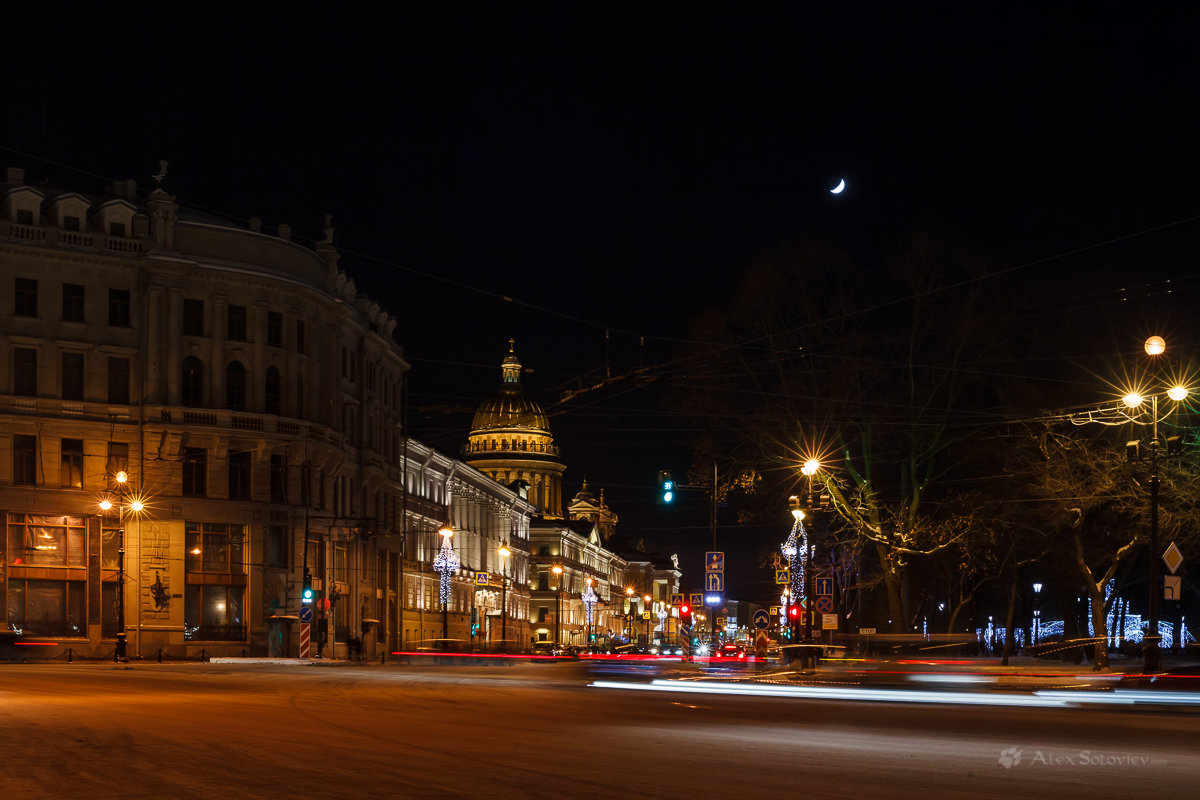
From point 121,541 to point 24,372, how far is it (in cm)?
905

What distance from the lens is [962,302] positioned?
4597cm

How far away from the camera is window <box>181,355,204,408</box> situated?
62.2 metres

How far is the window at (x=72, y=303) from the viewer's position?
59.8 m

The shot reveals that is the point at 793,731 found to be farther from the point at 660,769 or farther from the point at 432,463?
the point at 432,463

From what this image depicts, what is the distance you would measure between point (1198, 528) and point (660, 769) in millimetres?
35892

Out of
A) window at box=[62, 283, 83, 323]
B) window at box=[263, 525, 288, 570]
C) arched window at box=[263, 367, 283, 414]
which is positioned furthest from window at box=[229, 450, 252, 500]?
window at box=[62, 283, 83, 323]

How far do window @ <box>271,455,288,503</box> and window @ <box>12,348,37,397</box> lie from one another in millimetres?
10981

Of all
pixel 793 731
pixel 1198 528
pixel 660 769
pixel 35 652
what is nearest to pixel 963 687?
pixel 1198 528

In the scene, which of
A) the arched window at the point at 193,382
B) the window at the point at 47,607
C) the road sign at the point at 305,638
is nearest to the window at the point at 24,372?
the arched window at the point at 193,382

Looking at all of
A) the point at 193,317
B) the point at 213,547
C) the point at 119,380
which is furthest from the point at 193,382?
the point at 213,547

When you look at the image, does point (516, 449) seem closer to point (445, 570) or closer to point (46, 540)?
point (445, 570)

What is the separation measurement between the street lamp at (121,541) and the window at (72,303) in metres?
7.07

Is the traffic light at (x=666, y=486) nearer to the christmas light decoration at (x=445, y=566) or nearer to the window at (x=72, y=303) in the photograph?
the window at (x=72, y=303)

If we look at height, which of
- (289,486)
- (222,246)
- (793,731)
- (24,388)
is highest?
(222,246)
